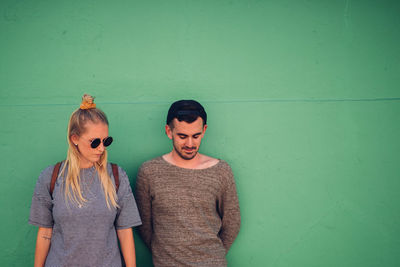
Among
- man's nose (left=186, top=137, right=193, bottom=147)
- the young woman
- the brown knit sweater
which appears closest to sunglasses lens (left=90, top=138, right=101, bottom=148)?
the young woman

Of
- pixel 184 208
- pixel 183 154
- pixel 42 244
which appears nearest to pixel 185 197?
pixel 184 208

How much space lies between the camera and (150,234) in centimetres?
255

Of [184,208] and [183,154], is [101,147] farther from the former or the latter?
[184,208]

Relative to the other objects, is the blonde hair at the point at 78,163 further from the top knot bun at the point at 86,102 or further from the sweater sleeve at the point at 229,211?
the sweater sleeve at the point at 229,211

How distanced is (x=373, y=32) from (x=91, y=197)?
122 inches

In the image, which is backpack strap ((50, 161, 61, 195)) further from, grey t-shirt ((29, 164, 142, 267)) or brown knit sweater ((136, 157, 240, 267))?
brown knit sweater ((136, 157, 240, 267))

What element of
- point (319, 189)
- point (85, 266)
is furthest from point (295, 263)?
point (85, 266)

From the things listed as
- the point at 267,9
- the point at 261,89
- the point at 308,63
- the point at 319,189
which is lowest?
the point at 319,189

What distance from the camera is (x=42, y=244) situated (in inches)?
82.2

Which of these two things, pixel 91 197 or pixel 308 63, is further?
pixel 308 63

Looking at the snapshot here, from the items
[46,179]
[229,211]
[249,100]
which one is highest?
[249,100]

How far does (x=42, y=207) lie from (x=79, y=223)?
1.03ft

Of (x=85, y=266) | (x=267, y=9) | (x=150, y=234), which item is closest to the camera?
(x=85, y=266)

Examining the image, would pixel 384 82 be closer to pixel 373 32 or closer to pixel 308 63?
pixel 373 32
